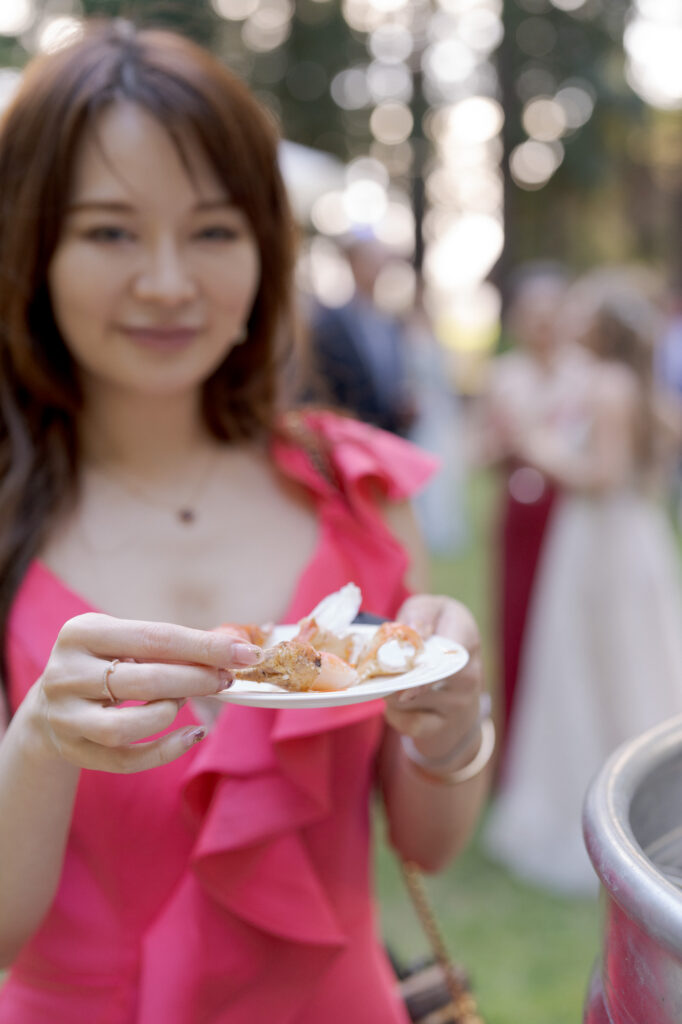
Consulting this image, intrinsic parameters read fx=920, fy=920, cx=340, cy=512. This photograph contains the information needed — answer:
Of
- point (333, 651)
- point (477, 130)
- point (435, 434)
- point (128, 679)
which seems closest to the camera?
point (128, 679)

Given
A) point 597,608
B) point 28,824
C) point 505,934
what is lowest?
point 505,934

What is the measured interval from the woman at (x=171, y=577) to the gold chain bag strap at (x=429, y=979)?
5 centimetres

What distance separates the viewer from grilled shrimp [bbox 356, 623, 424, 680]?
935mm

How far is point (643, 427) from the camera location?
3625 millimetres

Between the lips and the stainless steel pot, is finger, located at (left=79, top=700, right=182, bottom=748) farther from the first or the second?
the lips

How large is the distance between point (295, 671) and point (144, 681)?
0.17 meters

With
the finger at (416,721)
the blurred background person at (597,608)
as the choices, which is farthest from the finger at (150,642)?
the blurred background person at (597,608)

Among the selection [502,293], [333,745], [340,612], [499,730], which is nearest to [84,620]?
[340,612]

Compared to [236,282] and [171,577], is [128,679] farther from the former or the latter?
[236,282]

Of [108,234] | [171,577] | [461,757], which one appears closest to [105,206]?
[108,234]

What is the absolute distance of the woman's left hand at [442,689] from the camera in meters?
1.05

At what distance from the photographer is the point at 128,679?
780 mm

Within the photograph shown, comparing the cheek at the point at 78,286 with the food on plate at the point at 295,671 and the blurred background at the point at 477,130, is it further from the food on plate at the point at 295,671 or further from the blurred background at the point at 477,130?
the blurred background at the point at 477,130

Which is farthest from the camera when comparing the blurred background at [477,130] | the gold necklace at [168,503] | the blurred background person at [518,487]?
the blurred background at [477,130]
